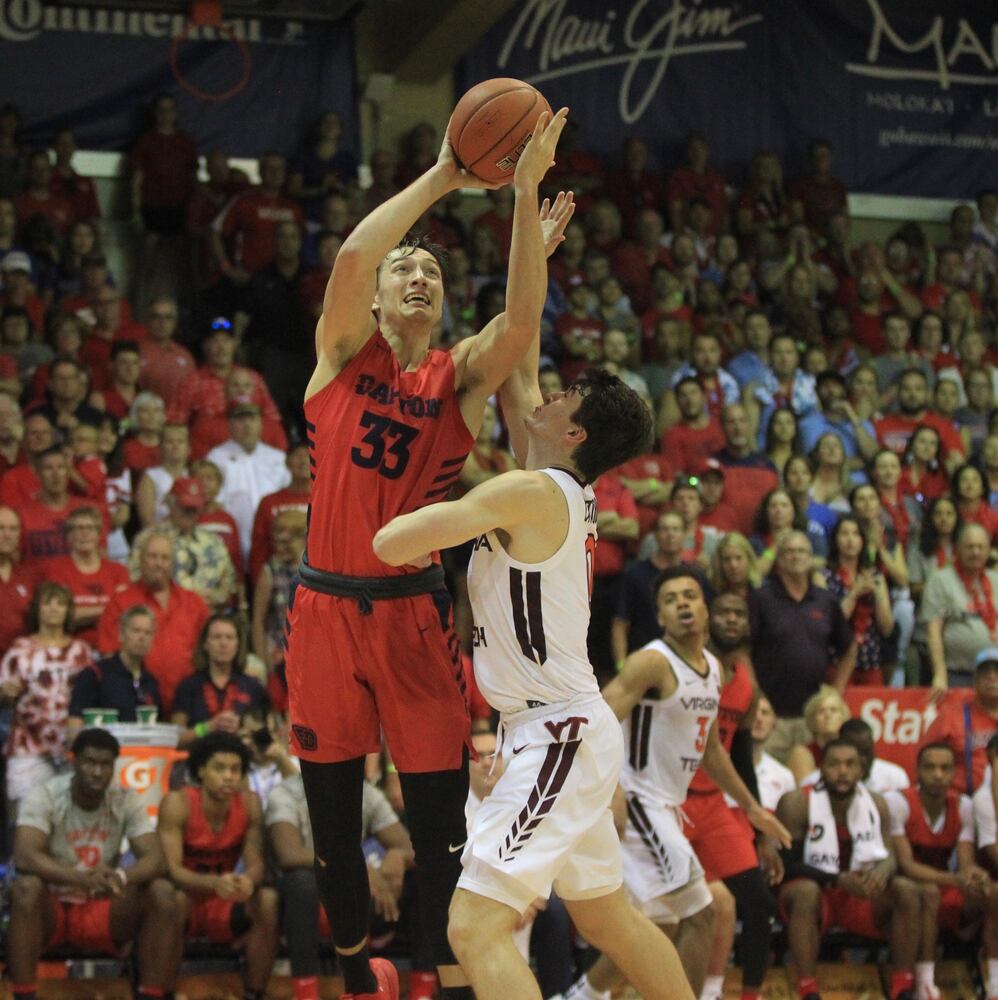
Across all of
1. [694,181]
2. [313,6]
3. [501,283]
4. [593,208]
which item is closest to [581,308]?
[501,283]

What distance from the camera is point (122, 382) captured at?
10.6 metres

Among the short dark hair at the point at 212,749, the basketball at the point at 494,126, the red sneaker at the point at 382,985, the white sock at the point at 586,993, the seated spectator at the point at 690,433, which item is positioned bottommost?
the white sock at the point at 586,993

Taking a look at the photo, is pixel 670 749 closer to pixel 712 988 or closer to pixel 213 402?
pixel 712 988

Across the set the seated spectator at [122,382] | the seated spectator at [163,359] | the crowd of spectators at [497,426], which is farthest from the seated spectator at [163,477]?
the seated spectator at [163,359]

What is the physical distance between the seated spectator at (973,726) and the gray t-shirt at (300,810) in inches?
134

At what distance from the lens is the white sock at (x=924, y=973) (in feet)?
28.7

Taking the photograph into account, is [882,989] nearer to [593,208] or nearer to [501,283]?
[501,283]

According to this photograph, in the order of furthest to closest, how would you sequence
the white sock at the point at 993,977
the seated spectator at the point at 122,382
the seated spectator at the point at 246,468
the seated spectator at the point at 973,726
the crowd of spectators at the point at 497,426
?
the seated spectator at the point at 122,382, the seated spectator at the point at 246,468, the seated spectator at the point at 973,726, the crowd of spectators at the point at 497,426, the white sock at the point at 993,977

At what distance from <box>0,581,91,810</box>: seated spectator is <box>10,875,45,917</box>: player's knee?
582 millimetres

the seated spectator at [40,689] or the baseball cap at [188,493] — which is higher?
the baseball cap at [188,493]

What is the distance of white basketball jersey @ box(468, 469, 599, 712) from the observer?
5.01 m

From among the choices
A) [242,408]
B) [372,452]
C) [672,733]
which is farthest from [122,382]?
[372,452]

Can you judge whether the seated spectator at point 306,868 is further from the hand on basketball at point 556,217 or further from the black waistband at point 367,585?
the hand on basketball at point 556,217

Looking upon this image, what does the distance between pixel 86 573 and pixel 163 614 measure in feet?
1.83
